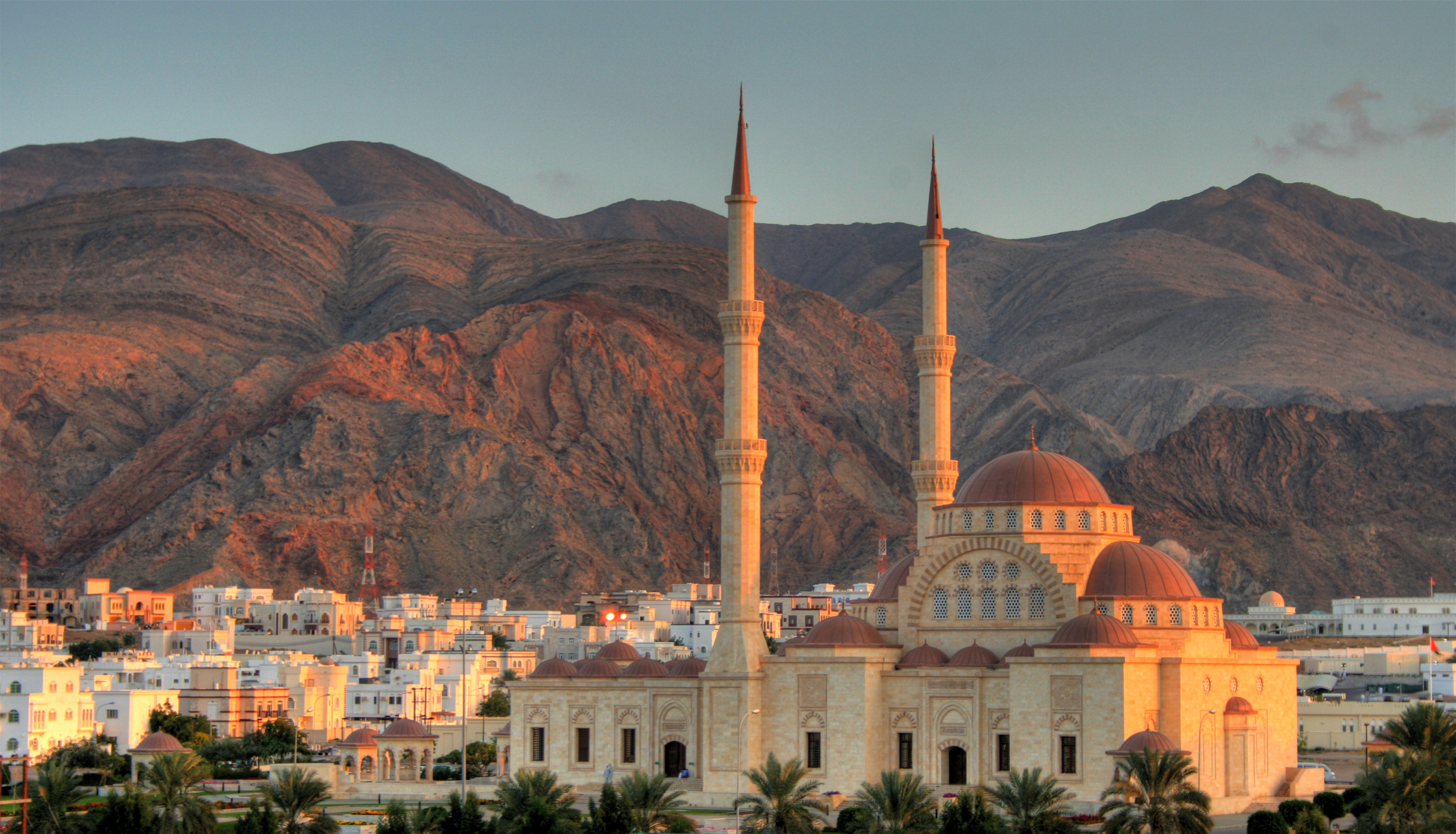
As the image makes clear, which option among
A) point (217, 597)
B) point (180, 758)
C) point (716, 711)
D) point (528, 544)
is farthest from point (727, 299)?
point (528, 544)

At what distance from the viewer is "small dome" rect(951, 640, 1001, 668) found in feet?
228

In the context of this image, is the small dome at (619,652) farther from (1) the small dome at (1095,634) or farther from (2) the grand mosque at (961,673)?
(1) the small dome at (1095,634)

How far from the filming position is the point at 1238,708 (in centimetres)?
6750

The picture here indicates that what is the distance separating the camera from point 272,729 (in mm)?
93438

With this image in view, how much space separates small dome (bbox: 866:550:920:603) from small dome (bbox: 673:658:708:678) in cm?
588

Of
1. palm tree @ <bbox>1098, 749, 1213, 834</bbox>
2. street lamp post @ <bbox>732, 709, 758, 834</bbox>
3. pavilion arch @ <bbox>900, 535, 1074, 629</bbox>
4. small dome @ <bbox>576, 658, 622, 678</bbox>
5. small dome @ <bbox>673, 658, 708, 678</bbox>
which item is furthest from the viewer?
small dome @ <bbox>576, 658, 622, 678</bbox>

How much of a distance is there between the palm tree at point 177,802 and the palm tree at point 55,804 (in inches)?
77.9

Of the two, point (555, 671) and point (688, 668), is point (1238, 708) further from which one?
point (555, 671)

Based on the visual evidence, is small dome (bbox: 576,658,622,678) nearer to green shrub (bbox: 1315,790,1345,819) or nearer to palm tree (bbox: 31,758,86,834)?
palm tree (bbox: 31,758,86,834)

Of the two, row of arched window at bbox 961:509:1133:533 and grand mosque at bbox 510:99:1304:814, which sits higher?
row of arched window at bbox 961:509:1133:533

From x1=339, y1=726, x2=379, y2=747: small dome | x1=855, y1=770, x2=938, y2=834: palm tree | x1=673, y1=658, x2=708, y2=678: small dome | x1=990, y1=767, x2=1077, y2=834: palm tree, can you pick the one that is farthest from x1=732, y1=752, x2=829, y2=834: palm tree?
x1=339, y1=726, x2=379, y2=747: small dome

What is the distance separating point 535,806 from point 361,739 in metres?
25.5

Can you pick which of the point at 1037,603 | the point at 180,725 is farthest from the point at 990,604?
the point at 180,725

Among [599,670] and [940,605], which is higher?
[940,605]
